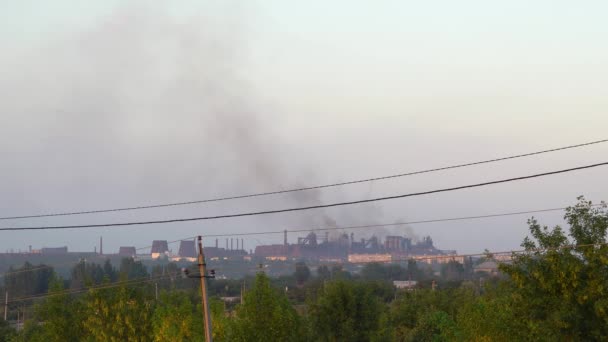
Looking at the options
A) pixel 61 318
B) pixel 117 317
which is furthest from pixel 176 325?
pixel 61 318

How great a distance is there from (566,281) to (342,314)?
29.2 m

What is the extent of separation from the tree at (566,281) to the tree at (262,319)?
20.7m

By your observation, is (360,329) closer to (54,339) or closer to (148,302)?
(148,302)

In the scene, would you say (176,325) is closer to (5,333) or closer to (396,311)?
(396,311)

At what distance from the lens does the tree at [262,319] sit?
178 feet

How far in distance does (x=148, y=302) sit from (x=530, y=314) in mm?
43386

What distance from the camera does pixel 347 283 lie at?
64.2 metres

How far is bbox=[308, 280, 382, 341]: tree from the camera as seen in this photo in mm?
62500

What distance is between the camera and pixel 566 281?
35.4 metres

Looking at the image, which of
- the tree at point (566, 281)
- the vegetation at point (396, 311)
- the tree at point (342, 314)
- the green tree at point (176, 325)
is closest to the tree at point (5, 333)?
the vegetation at point (396, 311)

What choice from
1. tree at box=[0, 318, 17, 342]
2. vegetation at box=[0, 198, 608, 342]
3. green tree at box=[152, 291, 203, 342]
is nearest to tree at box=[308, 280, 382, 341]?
vegetation at box=[0, 198, 608, 342]

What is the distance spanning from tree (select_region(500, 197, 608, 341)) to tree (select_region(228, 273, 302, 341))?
814 inches

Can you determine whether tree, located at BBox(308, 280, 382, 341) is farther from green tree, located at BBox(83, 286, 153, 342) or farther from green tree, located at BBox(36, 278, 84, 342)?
green tree, located at BBox(36, 278, 84, 342)

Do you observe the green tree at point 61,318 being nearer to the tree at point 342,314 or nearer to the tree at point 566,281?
the tree at point 342,314
